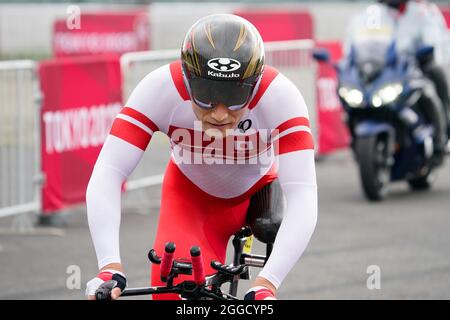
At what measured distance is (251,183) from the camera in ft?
17.4

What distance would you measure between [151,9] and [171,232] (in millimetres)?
21116

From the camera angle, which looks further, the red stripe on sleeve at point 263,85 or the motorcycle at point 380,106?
the motorcycle at point 380,106

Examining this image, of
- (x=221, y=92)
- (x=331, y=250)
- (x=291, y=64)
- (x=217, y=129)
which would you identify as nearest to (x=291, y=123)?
(x=217, y=129)

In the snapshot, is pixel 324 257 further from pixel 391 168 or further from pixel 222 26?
pixel 222 26

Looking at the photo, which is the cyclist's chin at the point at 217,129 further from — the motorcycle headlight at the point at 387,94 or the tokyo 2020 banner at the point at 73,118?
the motorcycle headlight at the point at 387,94

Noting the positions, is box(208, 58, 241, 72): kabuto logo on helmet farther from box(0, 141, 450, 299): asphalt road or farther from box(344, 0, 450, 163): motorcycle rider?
box(344, 0, 450, 163): motorcycle rider

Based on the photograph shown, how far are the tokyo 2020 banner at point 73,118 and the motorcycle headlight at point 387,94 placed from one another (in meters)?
2.60

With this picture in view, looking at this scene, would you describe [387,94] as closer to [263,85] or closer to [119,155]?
[263,85]

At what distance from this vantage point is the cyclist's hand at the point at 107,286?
421cm

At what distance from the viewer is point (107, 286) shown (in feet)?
14.0

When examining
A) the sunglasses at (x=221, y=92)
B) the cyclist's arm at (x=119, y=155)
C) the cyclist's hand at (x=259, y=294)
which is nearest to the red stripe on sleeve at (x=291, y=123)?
the sunglasses at (x=221, y=92)

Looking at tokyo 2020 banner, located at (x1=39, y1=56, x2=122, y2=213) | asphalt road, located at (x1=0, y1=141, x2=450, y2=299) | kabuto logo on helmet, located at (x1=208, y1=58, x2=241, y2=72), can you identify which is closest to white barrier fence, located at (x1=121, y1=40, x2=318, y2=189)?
asphalt road, located at (x1=0, y1=141, x2=450, y2=299)

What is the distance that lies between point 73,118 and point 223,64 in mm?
6707
